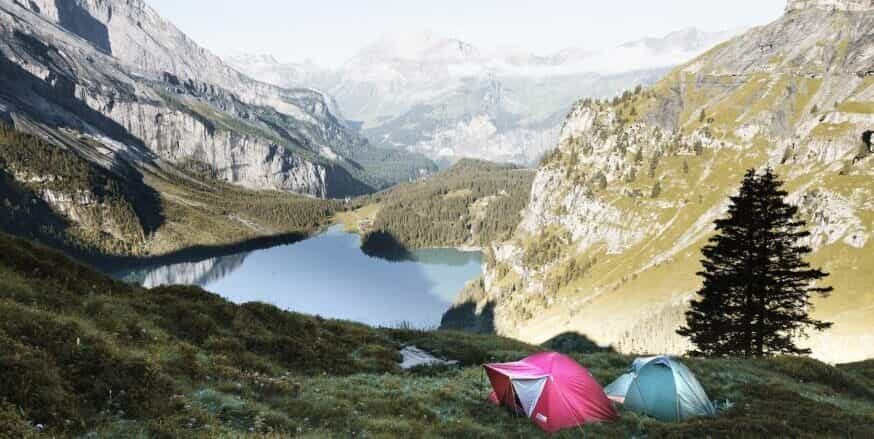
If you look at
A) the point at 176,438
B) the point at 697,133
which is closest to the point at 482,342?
the point at 176,438

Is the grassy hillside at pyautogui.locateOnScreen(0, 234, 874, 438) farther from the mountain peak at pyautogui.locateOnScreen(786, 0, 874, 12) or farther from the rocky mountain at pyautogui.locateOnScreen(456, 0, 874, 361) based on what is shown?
the mountain peak at pyautogui.locateOnScreen(786, 0, 874, 12)

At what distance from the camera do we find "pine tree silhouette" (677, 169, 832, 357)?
39688mm

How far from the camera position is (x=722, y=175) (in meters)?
163

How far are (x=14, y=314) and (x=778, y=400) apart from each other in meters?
30.3

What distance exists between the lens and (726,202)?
5630 inches

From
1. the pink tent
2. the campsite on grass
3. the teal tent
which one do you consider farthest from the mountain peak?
the pink tent

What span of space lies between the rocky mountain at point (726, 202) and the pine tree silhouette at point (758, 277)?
3183 cm

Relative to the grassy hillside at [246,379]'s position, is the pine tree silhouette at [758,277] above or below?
above

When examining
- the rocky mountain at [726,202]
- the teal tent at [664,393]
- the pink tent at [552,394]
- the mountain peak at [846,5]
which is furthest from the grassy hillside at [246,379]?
the mountain peak at [846,5]

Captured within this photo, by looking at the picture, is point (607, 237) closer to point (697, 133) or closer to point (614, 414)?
point (697, 133)

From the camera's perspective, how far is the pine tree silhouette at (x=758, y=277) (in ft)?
130

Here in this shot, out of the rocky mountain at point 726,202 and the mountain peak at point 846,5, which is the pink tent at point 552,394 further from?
the mountain peak at point 846,5

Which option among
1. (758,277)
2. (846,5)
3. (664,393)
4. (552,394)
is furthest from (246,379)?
(846,5)

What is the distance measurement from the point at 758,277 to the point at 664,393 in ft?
81.5
